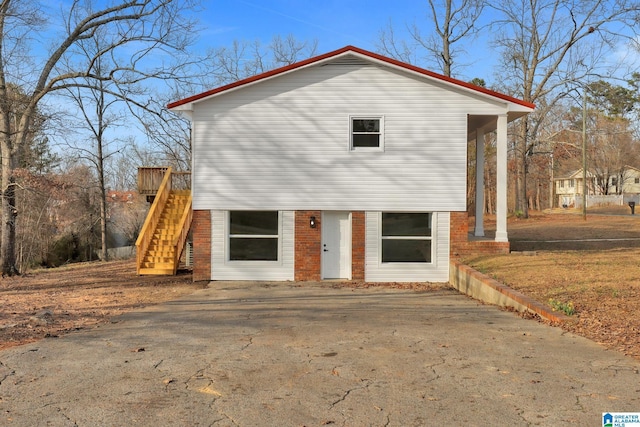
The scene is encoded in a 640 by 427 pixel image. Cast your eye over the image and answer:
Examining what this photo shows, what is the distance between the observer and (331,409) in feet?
14.6

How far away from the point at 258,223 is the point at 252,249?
2.57 ft

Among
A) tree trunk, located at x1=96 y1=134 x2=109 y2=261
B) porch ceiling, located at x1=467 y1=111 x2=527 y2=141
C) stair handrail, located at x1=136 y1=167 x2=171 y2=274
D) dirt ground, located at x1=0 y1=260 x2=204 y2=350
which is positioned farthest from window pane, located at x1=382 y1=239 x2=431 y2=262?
tree trunk, located at x1=96 y1=134 x2=109 y2=261

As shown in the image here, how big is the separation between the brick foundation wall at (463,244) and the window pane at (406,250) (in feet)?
2.43

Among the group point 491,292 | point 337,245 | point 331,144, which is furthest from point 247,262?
point 491,292

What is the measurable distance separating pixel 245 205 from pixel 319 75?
4.35 metres

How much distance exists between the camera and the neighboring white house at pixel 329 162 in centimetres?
1449

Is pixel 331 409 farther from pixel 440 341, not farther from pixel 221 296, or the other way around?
pixel 221 296

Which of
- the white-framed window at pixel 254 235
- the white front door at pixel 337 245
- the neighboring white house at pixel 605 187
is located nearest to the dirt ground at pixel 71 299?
the white-framed window at pixel 254 235

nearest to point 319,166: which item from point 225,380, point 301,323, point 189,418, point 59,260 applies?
point 301,323

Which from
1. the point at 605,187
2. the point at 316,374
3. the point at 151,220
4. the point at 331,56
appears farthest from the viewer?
the point at 605,187

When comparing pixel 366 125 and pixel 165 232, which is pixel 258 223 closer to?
pixel 366 125

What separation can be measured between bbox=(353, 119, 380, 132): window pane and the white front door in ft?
8.26

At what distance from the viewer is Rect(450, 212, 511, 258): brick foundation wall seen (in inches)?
570

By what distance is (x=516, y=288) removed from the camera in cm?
1016
